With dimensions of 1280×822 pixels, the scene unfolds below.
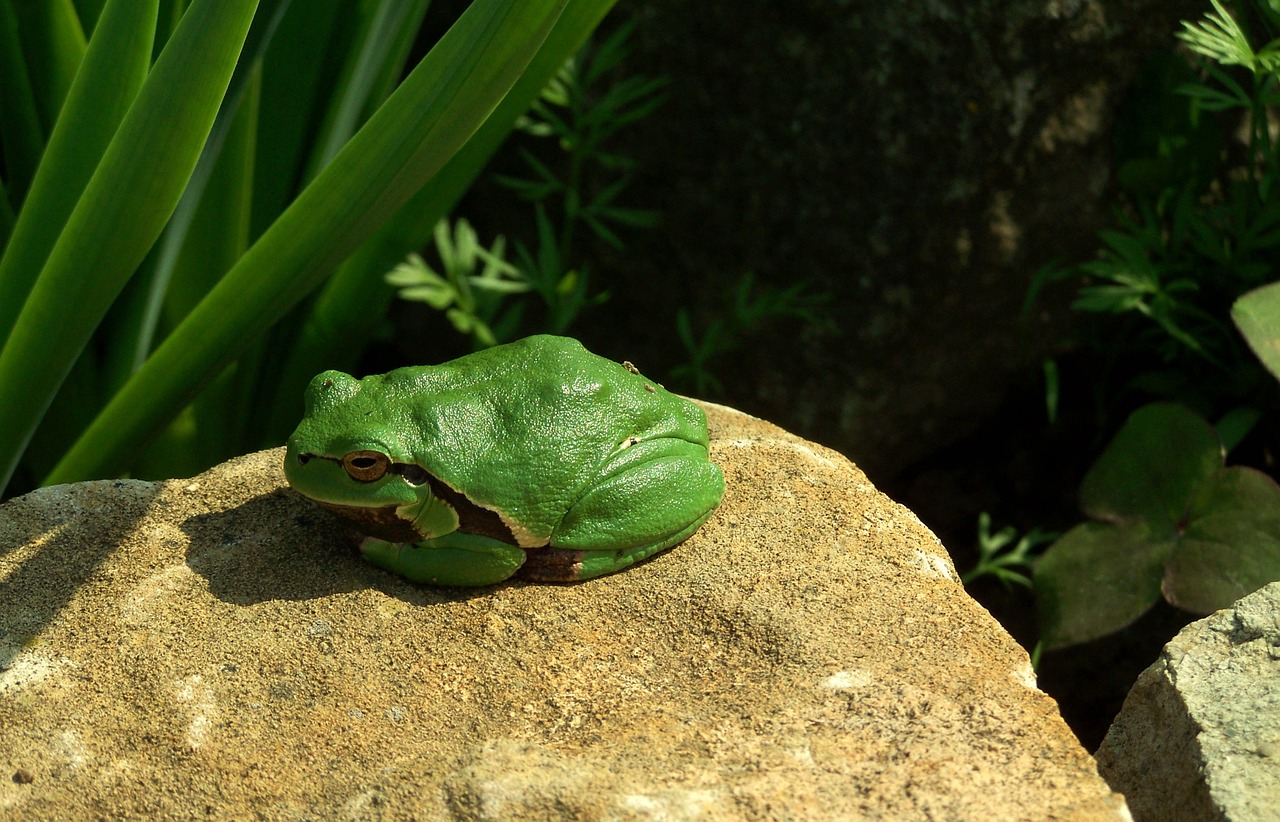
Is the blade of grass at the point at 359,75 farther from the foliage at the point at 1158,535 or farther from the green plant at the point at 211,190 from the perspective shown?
the foliage at the point at 1158,535

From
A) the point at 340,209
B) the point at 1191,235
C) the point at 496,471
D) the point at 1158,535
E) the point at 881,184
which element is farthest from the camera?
the point at 881,184

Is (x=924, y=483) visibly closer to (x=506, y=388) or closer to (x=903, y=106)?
(x=903, y=106)

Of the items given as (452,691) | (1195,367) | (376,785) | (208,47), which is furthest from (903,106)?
(376,785)

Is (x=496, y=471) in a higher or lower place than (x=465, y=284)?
higher

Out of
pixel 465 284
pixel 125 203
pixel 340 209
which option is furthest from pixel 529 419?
pixel 465 284

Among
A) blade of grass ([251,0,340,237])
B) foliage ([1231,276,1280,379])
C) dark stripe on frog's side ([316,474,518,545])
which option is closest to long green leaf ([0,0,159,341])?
blade of grass ([251,0,340,237])

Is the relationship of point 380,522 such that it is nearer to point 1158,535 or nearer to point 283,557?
point 283,557
